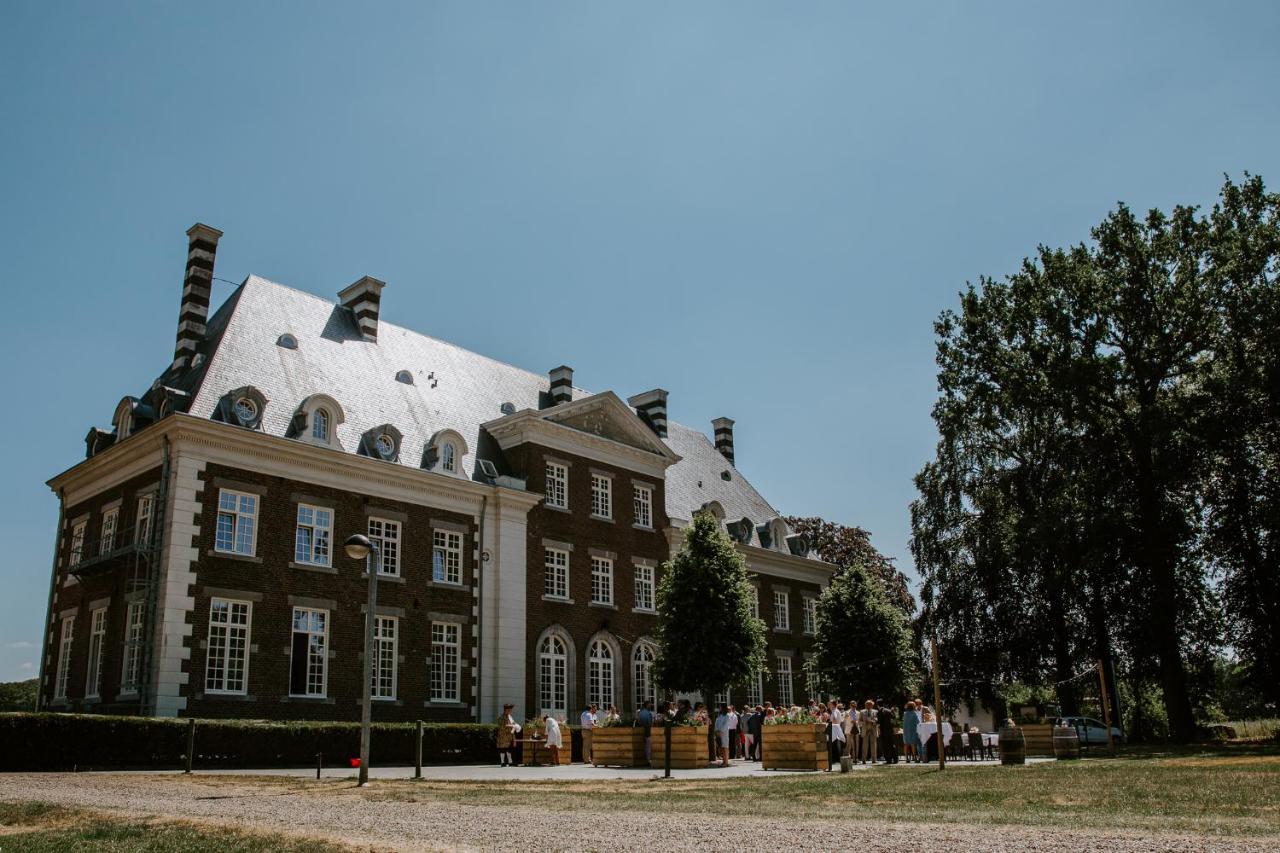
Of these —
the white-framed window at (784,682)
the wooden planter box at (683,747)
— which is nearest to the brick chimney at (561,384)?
the white-framed window at (784,682)

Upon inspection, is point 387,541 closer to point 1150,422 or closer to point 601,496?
point 601,496

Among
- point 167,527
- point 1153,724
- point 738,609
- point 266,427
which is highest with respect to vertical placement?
point 266,427

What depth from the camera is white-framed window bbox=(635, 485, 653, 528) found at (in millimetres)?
40425

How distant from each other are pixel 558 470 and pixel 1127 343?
20.3m

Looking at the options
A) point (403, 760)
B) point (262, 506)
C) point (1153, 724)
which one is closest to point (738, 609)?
point (403, 760)

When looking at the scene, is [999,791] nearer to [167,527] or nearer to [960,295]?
[167,527]

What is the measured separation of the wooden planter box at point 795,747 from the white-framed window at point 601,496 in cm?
1597

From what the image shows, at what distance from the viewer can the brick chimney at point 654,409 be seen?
156 feet

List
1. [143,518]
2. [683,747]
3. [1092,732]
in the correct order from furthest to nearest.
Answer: [1092,732] < [143,518] < [683,747]

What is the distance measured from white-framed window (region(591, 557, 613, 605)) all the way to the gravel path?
23465mm

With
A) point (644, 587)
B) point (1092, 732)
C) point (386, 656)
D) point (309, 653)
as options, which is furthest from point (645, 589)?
point (1092, 732)

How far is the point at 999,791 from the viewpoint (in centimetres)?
1405

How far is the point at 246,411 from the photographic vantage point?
29.0 meters

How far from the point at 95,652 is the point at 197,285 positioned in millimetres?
11427
